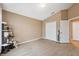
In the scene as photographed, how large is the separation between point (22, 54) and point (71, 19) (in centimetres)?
187

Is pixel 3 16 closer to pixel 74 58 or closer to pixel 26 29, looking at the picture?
pixel 26 29

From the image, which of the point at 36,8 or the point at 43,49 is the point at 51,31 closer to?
the point at 43,49

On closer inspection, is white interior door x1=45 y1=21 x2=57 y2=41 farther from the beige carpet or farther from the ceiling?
the ceiling

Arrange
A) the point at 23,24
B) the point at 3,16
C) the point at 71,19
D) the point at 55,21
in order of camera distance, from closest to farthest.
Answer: the point at 3,16
the point at 23,24
the point at 55,21
the point at 71,19

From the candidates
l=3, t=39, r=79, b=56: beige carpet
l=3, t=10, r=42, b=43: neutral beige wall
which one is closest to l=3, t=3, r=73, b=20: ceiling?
l=3, t=10, r=42, b=43: neutral beige wall

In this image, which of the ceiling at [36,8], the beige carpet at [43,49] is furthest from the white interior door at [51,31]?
the ceiling at [36,8]

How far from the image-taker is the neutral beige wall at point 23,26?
10.6 ft

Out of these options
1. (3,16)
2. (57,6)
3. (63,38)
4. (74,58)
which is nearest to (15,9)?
(3,16)

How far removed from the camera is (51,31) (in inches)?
144

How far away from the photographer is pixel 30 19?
11.3 feet

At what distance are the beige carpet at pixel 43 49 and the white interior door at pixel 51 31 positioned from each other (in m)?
0.16

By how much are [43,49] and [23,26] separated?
83cm

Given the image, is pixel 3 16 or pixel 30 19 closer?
pixel 3 16

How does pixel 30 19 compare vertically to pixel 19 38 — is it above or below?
above
